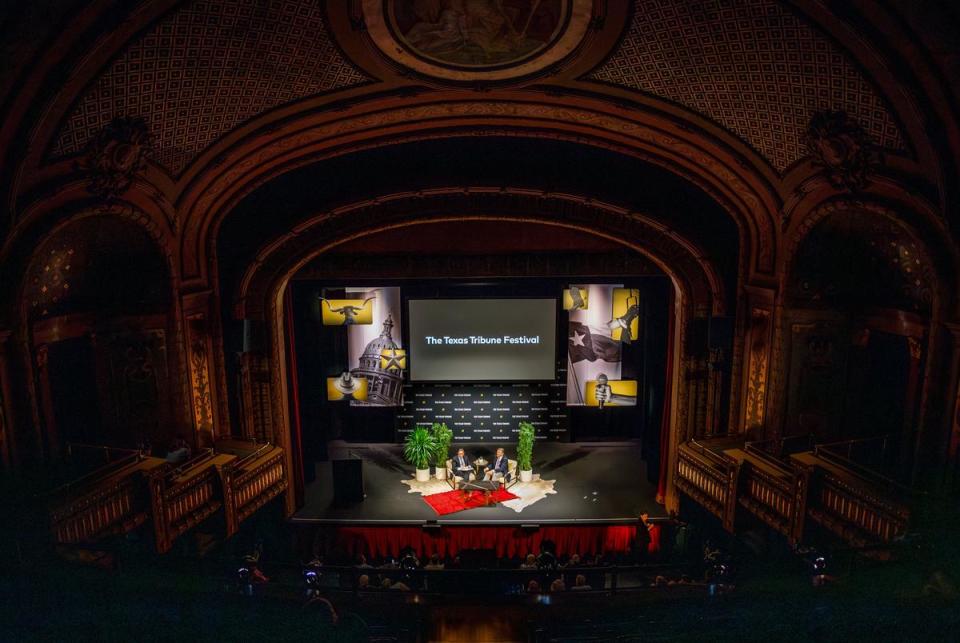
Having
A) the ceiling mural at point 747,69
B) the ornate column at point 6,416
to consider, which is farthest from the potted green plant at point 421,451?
the ceiling mural at point 747,69

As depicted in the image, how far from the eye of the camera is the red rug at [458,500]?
10727mm

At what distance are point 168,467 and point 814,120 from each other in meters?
8.71

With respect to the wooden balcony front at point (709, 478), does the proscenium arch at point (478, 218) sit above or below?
above

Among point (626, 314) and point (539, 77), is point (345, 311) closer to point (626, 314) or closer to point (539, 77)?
point (626, 314)

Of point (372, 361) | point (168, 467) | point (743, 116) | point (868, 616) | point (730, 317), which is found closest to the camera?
point (868, 616)

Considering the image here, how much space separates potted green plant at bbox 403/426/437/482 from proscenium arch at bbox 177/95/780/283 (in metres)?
4.75

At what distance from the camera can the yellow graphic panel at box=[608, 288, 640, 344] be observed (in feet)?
41.1

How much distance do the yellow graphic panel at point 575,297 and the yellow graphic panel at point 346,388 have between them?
4.50 meters

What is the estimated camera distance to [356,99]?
7812 mm

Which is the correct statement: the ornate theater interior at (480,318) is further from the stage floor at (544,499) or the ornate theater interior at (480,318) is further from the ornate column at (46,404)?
the ornate column at (46,404)

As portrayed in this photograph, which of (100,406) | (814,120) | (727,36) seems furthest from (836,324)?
(100,406)

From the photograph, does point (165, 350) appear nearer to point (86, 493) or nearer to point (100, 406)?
point (100, 406)

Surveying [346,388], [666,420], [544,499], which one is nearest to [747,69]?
[666,420]

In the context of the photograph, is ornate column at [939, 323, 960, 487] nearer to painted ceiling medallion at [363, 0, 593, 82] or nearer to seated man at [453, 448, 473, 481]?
painted ceiling medallion at [363, 0, 593, 82]
